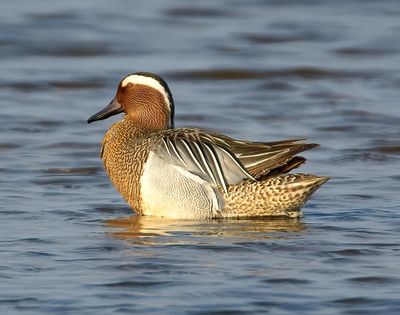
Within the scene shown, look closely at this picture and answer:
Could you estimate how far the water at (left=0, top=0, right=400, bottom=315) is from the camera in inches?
282

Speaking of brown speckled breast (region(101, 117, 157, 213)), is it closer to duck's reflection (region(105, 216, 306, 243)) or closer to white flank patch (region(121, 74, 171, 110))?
duck's reflection (region(105, 216, 306, 243))

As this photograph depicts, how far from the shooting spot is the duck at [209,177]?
357 inches

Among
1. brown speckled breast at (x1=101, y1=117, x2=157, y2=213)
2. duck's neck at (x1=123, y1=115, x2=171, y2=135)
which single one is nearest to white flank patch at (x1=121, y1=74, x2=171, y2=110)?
duck's neck at (x1=123, y1=115, x2=171, y2=135)

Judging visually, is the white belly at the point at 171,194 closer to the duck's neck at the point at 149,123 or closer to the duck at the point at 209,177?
the duck at the point at 209,177

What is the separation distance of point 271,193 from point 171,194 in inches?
27.5

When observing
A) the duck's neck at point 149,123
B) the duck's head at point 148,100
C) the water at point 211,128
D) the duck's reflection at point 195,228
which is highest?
the duck's head at point 148,100

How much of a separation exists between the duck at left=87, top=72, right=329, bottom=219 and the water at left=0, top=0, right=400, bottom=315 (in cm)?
16

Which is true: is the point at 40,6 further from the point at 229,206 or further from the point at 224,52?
the point at 229,206

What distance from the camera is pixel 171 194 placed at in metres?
9.06

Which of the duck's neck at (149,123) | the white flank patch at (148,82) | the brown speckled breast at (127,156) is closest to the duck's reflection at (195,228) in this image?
the brown speckled breast at (127,156)

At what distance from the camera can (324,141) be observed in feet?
40.1

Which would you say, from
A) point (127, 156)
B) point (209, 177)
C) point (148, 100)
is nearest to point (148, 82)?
point (148, 100)

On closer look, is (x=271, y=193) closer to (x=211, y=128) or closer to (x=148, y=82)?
(x=148, y=82)

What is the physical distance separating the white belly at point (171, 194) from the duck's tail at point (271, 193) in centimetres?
15
